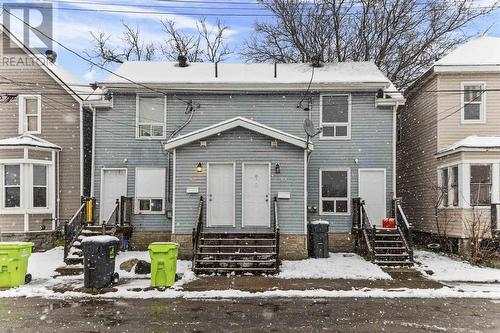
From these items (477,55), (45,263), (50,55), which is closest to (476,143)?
(477,55)

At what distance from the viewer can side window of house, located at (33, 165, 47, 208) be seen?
17031mm

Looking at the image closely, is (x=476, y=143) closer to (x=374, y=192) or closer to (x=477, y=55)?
(x=374, y=192)

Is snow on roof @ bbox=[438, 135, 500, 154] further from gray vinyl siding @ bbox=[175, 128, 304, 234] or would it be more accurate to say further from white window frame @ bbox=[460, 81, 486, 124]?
gray vinyl siding @ bbox=[175, 128, 304, 234]

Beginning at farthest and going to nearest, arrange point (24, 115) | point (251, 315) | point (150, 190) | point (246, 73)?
point (246, 73), point (24, 115), point (150, 190), point (251, 315)

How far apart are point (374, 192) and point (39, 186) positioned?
1237 cm

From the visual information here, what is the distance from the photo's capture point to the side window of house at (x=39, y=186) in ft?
55.9

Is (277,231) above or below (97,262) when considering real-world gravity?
above

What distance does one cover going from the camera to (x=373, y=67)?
1908 centimetres

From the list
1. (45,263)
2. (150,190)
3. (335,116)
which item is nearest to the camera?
(45,263)

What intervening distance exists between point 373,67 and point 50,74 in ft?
42.5

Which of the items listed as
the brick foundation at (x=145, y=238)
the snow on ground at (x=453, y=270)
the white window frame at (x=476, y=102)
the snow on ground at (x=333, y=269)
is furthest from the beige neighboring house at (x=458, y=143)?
the brick foundation at (x=145, y=238)

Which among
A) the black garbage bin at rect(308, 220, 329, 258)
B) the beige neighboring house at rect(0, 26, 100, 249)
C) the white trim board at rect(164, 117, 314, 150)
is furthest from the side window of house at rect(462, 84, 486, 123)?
the beige neighboring house at rect(0, 26, 100, 249)

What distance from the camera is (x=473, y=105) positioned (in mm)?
17125

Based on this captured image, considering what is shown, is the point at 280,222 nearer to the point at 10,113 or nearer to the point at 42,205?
the point at 42,205
